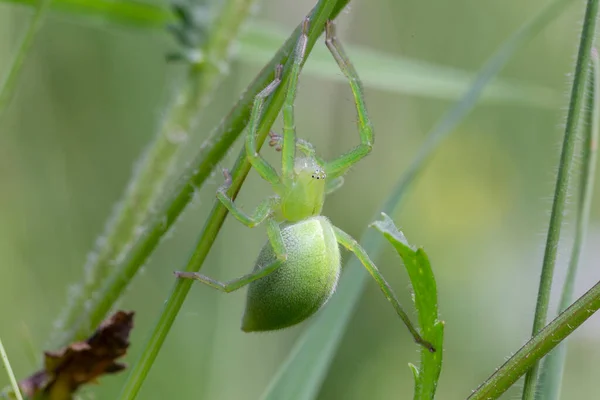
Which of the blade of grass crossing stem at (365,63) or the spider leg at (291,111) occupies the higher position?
the blade of grass crossing stem at (365,63)

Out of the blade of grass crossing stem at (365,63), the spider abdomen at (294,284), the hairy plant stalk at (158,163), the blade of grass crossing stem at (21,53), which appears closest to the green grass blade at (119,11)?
the blade of grass crossing stem at (365,63)

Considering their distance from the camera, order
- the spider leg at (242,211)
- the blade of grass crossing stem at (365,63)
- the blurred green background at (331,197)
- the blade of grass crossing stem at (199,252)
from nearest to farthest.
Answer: the blade of grass crossing stem at (199,252), the spider leg at (242,211), the blade of grass crossing stem at (365,63), the blurred green background at (331,197)

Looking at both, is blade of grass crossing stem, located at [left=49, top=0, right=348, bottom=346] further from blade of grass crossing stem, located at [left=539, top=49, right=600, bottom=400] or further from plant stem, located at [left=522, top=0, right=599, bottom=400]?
blade of grass crossing stem, located at [left=539, top=49, right=600, bottom=400]

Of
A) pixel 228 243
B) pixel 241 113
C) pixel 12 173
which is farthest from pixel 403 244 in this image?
pixel 12 173

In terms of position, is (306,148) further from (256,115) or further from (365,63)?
(365,63)

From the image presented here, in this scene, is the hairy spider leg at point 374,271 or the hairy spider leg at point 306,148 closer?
the hairy spider leg at point 374,271

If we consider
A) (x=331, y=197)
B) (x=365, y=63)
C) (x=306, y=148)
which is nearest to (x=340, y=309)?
(x=306, y=148)

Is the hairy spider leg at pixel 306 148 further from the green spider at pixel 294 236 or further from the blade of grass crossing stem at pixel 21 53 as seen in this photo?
the blade of grass crossing stem at pixel 21 53

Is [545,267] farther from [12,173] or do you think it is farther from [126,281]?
[12,173]
